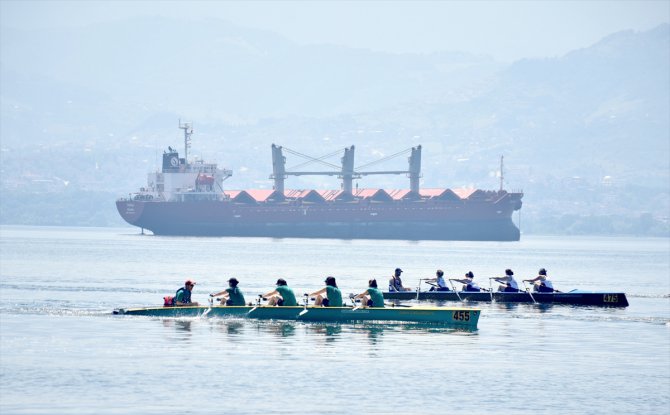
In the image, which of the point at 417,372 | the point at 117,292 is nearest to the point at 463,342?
the point at 417,372

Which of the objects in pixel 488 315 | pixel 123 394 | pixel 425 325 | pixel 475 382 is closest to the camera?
pixel 123 394

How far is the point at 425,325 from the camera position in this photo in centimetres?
4384

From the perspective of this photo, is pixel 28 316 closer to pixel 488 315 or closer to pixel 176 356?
pixel 176 356

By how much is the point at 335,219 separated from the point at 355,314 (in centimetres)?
12792

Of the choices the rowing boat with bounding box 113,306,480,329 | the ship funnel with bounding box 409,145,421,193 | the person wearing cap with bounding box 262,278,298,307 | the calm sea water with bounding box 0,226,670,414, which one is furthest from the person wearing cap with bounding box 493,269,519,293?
the ship funnel with bounding box 409,145,421,193

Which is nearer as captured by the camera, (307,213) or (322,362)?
(322,362)

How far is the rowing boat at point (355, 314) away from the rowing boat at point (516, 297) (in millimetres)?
10827

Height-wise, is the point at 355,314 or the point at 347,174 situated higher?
the point at 347,174

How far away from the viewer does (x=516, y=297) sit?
2165 inches

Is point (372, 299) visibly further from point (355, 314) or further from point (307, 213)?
point (307, 213)

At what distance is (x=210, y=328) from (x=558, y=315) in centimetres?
1550

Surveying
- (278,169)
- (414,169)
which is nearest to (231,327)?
(414,169)

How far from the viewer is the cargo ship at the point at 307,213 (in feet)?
552

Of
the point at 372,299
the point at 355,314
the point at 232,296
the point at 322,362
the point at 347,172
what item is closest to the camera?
the point at 322,362
